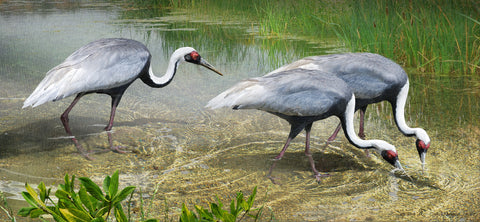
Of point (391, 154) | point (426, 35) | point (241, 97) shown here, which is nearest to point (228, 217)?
point (241, 97)

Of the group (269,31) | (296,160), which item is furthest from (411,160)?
(269,31)

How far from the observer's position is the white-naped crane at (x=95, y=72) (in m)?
4.25

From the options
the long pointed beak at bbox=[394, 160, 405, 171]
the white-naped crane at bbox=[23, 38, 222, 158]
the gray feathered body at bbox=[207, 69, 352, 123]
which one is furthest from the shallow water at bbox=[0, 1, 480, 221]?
the gray feathered body at bbox=[207, 69, 352, 123]

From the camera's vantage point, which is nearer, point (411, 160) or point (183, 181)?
point (183, 181)

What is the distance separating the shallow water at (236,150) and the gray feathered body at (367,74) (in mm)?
450

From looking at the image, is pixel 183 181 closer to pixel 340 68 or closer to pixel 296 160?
pixel 296 160

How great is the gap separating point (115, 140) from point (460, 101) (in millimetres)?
3404

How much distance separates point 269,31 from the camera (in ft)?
29.4

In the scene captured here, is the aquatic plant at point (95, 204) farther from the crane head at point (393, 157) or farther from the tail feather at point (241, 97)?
the crane head at point (393, 157)

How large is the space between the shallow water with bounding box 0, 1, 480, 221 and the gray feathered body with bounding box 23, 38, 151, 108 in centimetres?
48

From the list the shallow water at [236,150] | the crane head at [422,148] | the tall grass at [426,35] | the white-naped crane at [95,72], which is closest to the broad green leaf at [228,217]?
the shallow water at [236,150]

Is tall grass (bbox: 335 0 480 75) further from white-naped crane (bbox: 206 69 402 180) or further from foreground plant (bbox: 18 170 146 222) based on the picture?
foreground plant (bbox: 18 170 146 222)

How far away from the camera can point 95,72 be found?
14.4 ft

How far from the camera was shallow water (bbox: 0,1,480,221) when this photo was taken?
3.48 meters
